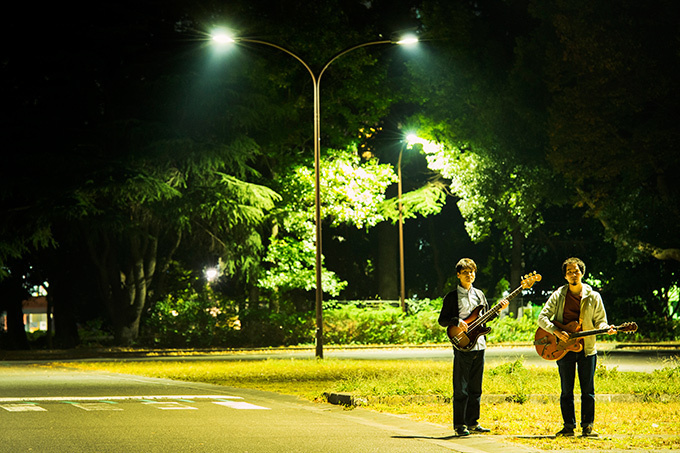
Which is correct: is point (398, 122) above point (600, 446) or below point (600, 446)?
above

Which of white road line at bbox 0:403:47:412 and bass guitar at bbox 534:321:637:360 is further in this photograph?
white road line at bbox 0:403:47:412

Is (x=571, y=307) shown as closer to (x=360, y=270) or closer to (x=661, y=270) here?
(x=661, y=270)

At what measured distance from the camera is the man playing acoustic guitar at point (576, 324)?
10062mm

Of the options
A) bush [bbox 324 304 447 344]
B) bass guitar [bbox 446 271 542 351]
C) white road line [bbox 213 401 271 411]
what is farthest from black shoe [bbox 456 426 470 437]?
bush [bbox 324 304 447 344]

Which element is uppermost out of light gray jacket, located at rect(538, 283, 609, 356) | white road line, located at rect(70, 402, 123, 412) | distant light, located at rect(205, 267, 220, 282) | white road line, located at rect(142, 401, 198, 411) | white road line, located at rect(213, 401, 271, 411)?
distant light, located at rect(205, 267, 220, 282)

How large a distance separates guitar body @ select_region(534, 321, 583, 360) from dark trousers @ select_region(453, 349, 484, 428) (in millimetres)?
678

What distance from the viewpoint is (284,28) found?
39.9 m

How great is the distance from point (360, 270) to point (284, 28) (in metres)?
19.4

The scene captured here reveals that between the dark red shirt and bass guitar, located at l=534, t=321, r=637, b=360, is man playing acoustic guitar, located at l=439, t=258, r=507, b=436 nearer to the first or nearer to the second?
bass guitar, located at l=534, t=321, r=637, b=360

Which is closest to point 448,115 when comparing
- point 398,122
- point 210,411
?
point 398,122

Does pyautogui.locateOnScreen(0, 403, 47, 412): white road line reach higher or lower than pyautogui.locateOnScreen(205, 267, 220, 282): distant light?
lower

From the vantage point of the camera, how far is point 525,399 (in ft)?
43.9

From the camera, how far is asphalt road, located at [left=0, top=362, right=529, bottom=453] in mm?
9750

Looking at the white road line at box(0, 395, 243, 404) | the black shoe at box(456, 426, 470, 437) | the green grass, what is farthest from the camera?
the white road line at box(0, 395, 243, 404)
